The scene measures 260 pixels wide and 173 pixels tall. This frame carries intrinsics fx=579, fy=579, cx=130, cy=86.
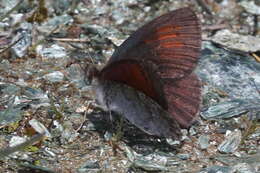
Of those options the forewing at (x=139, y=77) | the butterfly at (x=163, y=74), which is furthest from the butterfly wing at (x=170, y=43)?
the forewing at (x=139, y=77)

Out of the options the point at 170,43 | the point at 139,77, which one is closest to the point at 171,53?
the point at 170,43

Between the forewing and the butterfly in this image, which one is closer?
the forewing

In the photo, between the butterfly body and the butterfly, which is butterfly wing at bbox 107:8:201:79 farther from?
the butterfly body

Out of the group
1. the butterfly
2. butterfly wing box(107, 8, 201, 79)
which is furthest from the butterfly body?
butterfly wing box(107, 8, 201, 79)

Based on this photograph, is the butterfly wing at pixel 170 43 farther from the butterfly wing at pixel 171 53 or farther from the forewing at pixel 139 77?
the forewing at pixel 139 77

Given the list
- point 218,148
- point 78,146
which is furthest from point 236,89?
point 78,146

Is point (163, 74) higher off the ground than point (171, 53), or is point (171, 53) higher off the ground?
point (171, 53)

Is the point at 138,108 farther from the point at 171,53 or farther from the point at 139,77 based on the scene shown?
the point at 171,53

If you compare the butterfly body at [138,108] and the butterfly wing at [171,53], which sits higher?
the butterfly wing at [171,53]
